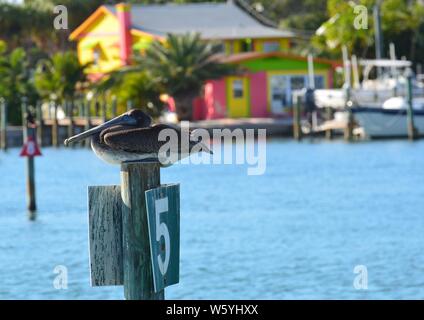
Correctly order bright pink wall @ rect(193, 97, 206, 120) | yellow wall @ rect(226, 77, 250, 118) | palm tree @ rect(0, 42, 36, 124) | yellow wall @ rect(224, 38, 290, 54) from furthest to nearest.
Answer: yellow wall @ rect(224, 38, 290, 54) → palm tree @ rect(0, 42, 36, 124) → yellow wall @ rect(226, 77, 250, 118) → bright pink wall @ rect(193, 97, 206, 120)

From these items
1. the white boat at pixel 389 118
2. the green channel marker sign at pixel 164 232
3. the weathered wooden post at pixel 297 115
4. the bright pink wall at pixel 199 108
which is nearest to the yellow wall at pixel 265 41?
the bright pink wall at pixel 199 108

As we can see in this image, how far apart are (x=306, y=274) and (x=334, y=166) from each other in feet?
84.4

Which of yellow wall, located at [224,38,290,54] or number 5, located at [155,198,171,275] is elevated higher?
yellow wall, located at [224,38,290,54]

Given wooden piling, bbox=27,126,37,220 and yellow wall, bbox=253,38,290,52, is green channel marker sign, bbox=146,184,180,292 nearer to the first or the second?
wooden piling, bbox=27,126,37,220

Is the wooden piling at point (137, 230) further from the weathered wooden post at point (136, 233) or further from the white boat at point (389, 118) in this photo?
the white boat at point (389, 118)

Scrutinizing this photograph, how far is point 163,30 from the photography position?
7131cm

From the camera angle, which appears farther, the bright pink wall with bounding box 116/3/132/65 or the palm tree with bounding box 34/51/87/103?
the bright pink wall with bounding box 116/3/132/65

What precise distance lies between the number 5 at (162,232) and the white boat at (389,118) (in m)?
48.6

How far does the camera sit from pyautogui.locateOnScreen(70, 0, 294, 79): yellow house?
7031cm

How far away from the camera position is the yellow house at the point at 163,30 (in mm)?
70312

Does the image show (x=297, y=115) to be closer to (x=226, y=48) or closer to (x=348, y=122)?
(x=348, y=122)

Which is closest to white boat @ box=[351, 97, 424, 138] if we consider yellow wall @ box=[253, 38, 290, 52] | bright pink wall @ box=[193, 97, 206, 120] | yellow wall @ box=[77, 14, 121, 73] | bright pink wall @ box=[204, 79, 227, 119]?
bright pink wall @ box=[204, 79, 227, 119]

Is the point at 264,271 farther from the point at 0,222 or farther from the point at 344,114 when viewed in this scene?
the point at 344,114

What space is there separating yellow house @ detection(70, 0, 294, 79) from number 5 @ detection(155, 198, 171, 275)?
60.3 m
